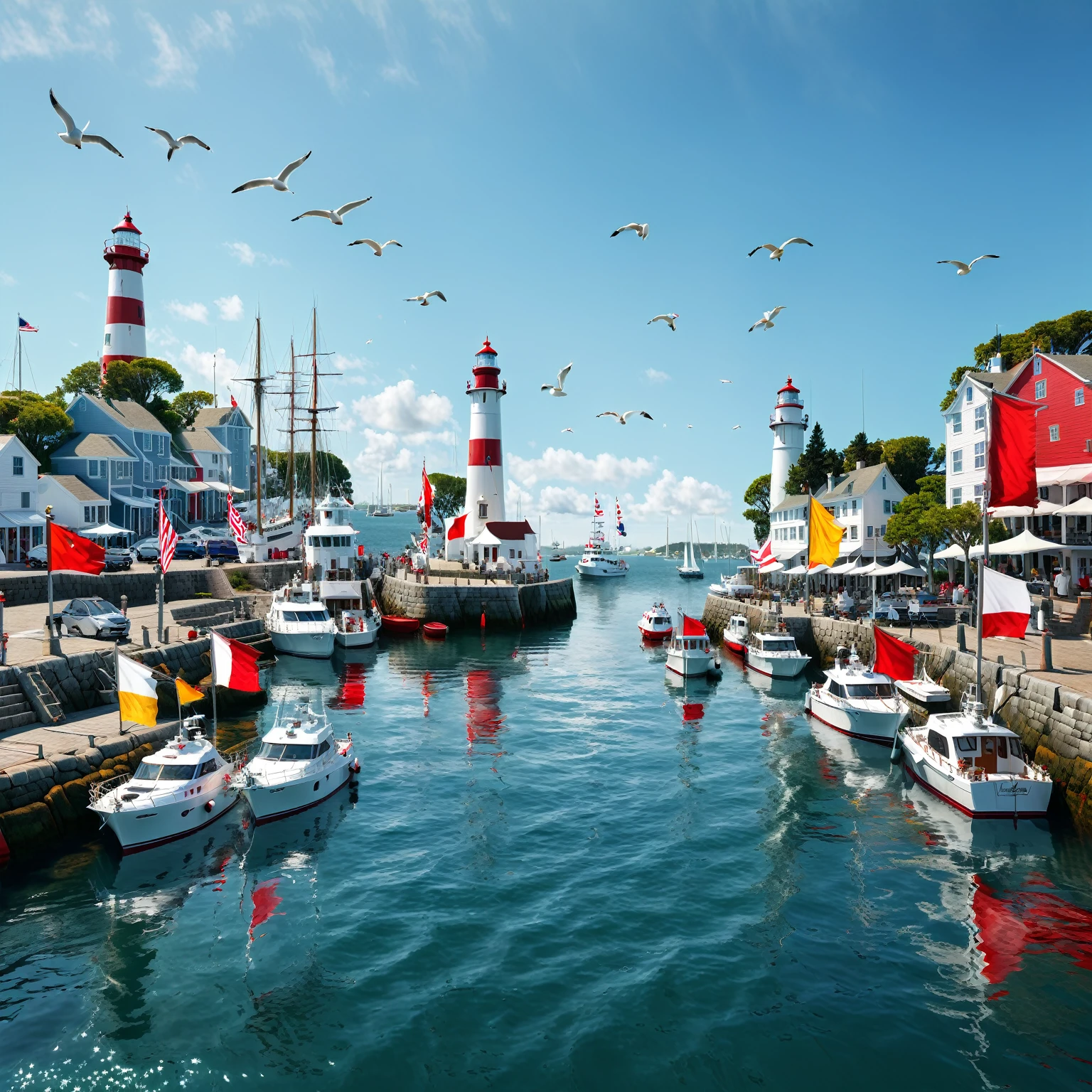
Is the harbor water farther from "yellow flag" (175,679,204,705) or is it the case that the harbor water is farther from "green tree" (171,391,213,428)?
"green tree" (171,391,213,428)

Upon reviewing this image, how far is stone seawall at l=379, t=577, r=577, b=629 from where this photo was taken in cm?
5878

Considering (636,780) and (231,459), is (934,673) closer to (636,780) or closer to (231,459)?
(636,780)

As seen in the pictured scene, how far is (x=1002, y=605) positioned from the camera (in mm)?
24344

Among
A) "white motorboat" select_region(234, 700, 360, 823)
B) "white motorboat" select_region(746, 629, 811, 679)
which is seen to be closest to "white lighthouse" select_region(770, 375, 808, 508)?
"white motorboat" select_region(746, 629, 811, 679)

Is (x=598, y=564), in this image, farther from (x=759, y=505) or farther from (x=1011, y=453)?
(x=1011, y=453)

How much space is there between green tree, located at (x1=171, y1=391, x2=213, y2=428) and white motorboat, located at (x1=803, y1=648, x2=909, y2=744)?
93334 mm

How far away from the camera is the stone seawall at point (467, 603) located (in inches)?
2314

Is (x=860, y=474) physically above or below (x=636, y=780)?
above

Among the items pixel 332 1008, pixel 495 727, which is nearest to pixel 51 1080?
pixel 332 1008

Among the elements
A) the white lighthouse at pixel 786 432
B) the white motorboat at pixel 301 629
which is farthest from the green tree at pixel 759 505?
the white motorboat at pixel 301 629

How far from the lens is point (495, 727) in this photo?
3181cm

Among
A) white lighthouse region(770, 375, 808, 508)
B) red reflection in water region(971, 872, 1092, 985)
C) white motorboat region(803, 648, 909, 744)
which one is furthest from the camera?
white lighthouse region(770, 375, 808, 508)

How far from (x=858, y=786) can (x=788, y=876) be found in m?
8.23

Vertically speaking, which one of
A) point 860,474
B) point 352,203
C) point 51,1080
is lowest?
point 51,1080
